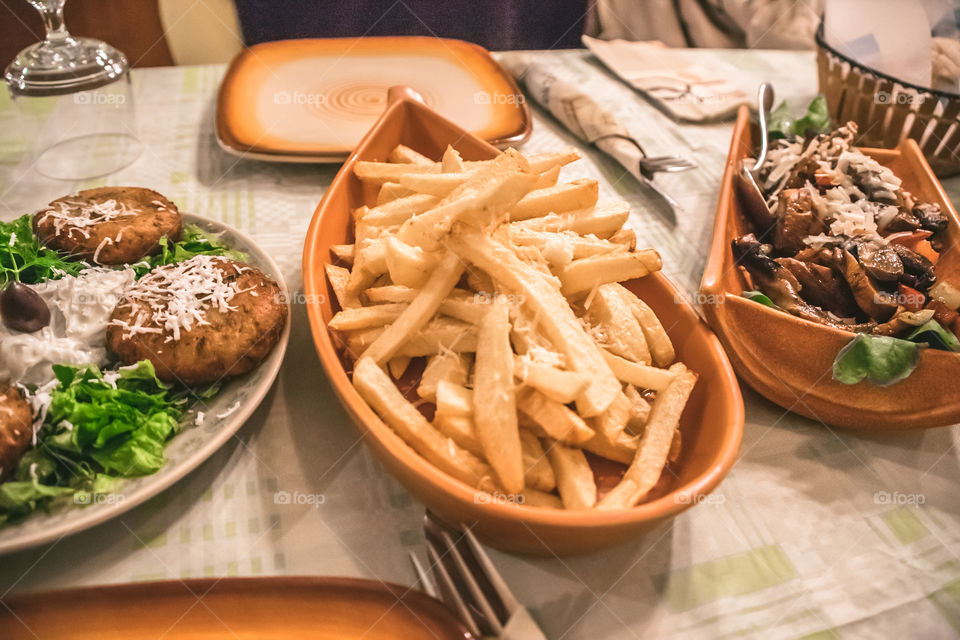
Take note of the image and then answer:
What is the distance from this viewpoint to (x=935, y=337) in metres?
1.59

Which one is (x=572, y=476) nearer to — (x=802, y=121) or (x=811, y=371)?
(x=811, y=371)

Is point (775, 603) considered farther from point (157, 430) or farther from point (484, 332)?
point (157, 430)

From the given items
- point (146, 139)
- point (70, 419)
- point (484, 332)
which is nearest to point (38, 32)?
point (146, 139)

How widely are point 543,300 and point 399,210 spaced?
58 cm

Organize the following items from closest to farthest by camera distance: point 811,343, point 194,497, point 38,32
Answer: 1. point 194,497
2. point 811,343
3. point 38,32

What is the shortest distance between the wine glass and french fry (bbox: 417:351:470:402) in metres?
2.05

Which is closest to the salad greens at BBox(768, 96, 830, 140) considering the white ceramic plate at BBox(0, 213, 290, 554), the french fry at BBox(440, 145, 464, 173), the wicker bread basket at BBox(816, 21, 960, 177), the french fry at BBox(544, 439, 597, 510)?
the wicker bread basket at BBox(816, 21, 960, 177)

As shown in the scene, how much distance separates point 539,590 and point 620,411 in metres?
0.44

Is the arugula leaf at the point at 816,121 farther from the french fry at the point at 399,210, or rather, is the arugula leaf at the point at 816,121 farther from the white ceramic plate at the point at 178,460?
the white ceramic plate at the point at 178,460

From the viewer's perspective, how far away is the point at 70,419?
1383 mm

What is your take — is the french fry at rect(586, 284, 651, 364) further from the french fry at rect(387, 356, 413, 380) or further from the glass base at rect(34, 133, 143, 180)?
the glass base at rect(34, 133, 143, 180)

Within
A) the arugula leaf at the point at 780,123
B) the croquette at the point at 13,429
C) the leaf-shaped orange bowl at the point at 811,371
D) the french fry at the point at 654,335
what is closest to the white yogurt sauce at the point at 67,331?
the croquette at the point at 13,429

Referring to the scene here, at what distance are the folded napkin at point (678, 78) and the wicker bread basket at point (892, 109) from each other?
1.63 ft

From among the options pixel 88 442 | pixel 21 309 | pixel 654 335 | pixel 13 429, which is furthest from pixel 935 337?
pixel 21 309
